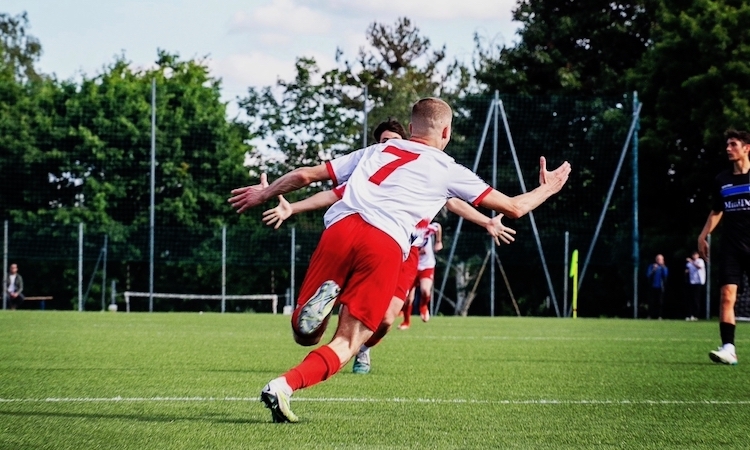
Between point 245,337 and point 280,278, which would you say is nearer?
point 245,337

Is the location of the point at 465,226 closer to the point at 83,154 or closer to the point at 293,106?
the point at 293,106

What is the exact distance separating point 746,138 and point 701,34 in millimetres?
26836

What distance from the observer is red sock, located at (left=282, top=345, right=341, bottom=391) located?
5844 millimetres

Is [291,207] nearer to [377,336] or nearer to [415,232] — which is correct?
[415,232]

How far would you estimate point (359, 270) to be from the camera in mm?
5984

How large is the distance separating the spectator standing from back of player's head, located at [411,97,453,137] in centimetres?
2591

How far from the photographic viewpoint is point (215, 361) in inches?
432

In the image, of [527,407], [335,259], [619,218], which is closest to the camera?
[335,259]

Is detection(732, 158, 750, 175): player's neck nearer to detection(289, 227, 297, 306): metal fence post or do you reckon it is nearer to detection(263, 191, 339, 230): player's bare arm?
detection(263, 191, 339, 230): player's bare arm

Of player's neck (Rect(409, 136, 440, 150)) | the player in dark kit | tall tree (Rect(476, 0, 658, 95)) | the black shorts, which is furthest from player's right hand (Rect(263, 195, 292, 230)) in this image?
tall tree (Rect(476, 0, 658, 95))

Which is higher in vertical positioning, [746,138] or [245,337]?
[746,138]

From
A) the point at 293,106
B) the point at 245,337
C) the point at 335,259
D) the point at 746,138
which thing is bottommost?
the point at 245,337

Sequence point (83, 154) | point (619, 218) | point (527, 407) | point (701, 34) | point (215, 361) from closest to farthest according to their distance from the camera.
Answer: point (527, 407) → point (215, 361) → point (619, 218) → point (701, 34) → point (83, 154)

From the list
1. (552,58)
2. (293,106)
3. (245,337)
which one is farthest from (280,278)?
(245,337)
